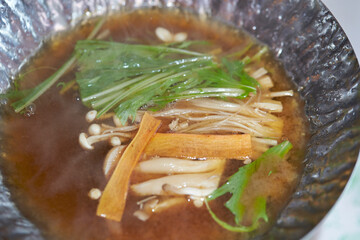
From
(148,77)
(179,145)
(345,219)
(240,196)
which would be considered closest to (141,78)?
(148,77)

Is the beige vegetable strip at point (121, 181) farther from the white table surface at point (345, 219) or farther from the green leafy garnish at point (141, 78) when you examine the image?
the white table surface at point (345, 219)

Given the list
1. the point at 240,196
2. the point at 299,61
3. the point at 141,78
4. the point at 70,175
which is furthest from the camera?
the point at 299,61

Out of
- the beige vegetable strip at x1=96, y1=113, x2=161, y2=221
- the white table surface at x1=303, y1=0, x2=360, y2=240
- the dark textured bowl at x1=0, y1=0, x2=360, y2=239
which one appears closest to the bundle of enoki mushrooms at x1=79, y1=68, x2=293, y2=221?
the beige vegetable strip at x1=96, y1=113, x2=161, y2=221

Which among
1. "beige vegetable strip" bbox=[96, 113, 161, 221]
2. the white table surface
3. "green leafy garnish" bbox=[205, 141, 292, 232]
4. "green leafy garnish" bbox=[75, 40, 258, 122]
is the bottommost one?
the white table surface

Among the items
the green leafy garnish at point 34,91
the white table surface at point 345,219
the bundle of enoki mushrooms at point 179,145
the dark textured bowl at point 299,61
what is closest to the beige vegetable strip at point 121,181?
the bundle of enoki mushrooms at point 179,145

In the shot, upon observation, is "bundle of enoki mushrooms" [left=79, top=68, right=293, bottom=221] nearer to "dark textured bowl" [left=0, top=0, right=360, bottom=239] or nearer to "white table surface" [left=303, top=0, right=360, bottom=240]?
"dark textured bowl" [left=0, top=0, right=360, bottom=239]

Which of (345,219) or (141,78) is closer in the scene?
(345,219)

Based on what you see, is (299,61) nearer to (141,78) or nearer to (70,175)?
(141,78)
